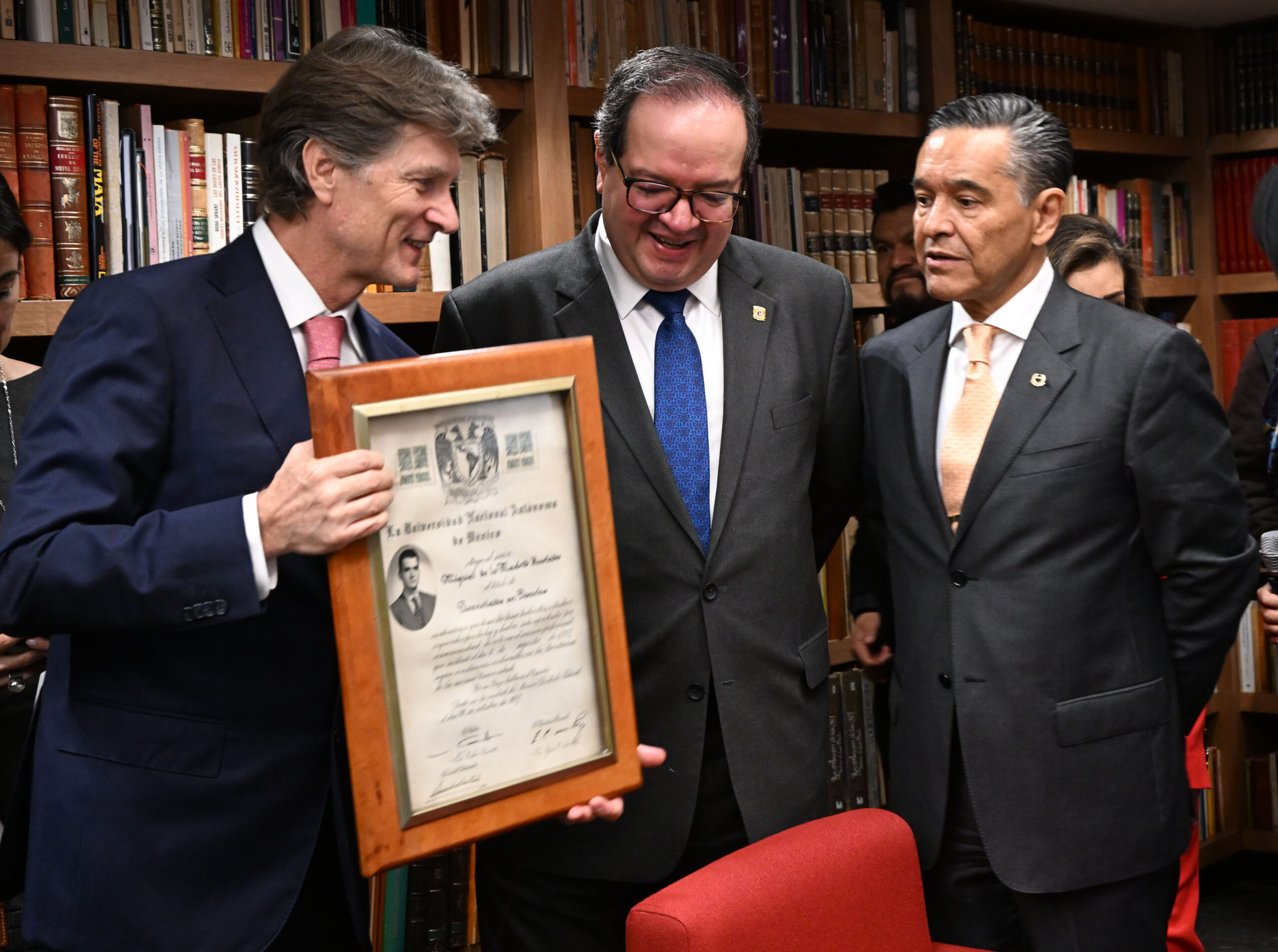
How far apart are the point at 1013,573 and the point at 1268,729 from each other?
10.7 feet

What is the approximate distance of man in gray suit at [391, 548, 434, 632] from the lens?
1378mm

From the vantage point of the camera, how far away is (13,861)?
165 cm

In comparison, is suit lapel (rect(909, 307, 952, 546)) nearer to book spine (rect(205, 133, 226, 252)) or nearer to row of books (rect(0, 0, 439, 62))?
row of books (rect(0, 0, 439, 62))

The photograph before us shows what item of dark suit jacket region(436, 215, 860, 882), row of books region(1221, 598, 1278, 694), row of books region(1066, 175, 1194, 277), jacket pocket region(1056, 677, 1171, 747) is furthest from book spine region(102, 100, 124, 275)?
row of books region(1221, 598, 1278, 694)

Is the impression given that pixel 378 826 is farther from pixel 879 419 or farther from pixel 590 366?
pixel 879 419

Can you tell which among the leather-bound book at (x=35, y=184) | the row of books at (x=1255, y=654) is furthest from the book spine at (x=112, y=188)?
the row of books at (x=1255, y=654)

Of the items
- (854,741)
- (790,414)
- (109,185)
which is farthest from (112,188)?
(854,741)

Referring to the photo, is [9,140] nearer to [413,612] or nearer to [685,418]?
[685,418]

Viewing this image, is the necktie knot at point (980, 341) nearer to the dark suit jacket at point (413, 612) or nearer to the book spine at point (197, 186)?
the dark suit jacket at point (413, 612)

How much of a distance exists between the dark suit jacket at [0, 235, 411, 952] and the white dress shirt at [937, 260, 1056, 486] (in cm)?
111

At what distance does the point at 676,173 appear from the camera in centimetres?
185

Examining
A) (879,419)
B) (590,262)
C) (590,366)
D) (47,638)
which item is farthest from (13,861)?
(879,419)

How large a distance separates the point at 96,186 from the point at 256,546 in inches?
55.1

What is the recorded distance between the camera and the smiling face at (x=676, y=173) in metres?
1.85
